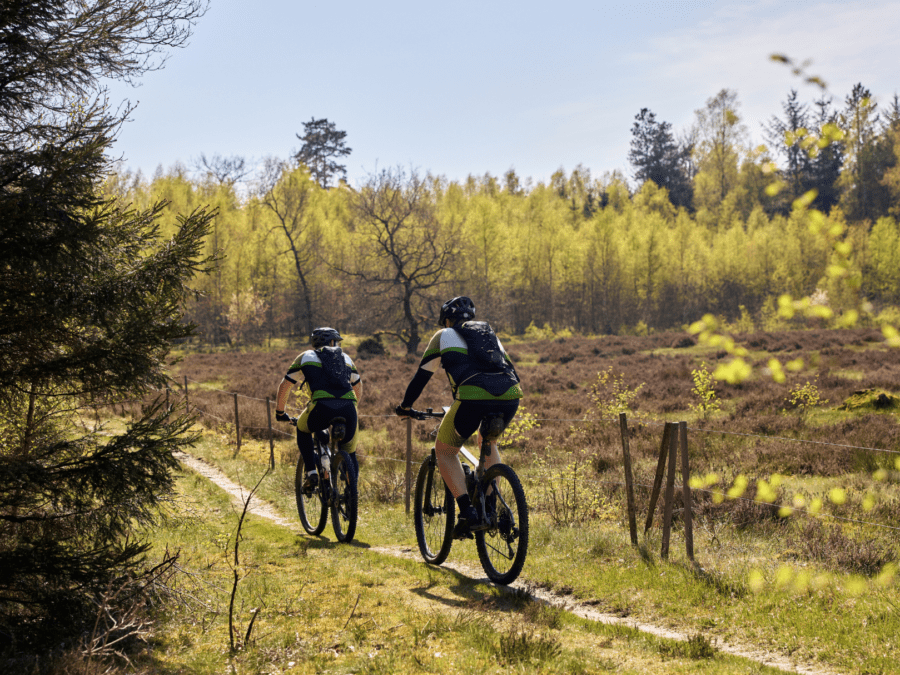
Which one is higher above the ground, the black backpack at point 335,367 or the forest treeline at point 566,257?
the forest treeline at point 566,257

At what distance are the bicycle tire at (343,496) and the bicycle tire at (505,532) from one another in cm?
178

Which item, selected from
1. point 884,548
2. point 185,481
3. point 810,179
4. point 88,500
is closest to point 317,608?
point 88,500

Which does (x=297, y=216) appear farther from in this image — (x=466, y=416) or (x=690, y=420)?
(x=466, y=416)

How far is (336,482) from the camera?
23.4 ft

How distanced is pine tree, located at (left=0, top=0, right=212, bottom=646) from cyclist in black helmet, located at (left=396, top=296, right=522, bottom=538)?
1.92m

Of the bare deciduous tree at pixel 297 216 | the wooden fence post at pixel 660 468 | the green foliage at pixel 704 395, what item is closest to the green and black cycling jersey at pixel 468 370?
the wooden fence post at pixel 660 468

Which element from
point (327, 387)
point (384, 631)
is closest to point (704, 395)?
point (327, 387)

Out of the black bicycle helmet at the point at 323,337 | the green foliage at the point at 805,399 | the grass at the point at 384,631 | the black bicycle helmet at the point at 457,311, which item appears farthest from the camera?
the green foliage at the point at 805,399

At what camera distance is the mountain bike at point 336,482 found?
691 centimetres

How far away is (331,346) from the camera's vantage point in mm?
7438

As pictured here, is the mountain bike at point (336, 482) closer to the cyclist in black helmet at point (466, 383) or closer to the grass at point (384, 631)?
the grass at point (384, 631)

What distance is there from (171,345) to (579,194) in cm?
9324

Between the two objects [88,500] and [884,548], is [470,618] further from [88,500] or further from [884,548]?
[884,548]

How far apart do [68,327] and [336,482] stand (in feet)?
10.6
